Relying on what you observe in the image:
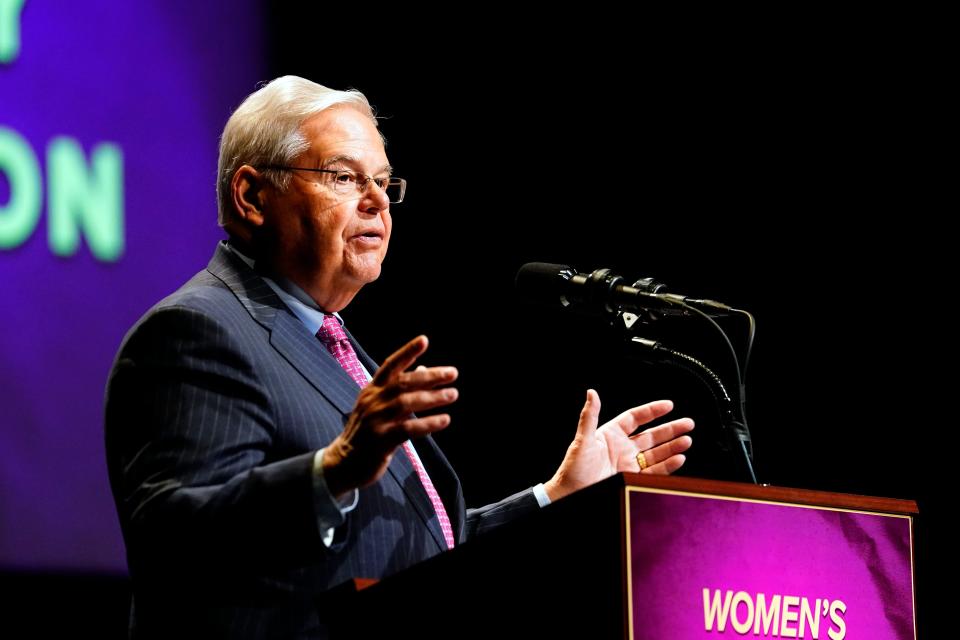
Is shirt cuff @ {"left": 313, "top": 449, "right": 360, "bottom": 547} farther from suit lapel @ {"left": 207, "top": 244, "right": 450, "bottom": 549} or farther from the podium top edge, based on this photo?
the podium top edge

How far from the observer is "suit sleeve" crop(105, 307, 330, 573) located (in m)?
1.64

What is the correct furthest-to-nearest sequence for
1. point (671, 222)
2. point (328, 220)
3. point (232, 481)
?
point (671, 222) → point (328, 220) → point (232, 481)

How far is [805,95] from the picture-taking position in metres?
4.11

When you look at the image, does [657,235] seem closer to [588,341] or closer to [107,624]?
[588,341]

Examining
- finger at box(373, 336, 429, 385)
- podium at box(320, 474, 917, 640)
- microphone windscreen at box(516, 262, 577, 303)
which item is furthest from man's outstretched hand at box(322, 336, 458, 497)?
microphone windscreen at box(516, 262, 577, 303)

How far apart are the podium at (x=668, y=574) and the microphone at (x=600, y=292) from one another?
1.40 feet

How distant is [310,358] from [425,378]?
1.92 ft

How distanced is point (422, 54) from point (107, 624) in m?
2.25

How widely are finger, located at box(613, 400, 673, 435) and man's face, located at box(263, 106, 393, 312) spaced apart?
580 mm

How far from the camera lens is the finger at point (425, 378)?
60.3 inches

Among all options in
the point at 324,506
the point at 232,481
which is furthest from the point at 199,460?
the point at 324,506

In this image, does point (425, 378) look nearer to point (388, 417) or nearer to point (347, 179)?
point (388, 417)

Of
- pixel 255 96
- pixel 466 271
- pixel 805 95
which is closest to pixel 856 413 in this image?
pixel 805 95

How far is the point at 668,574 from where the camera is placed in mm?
1441
